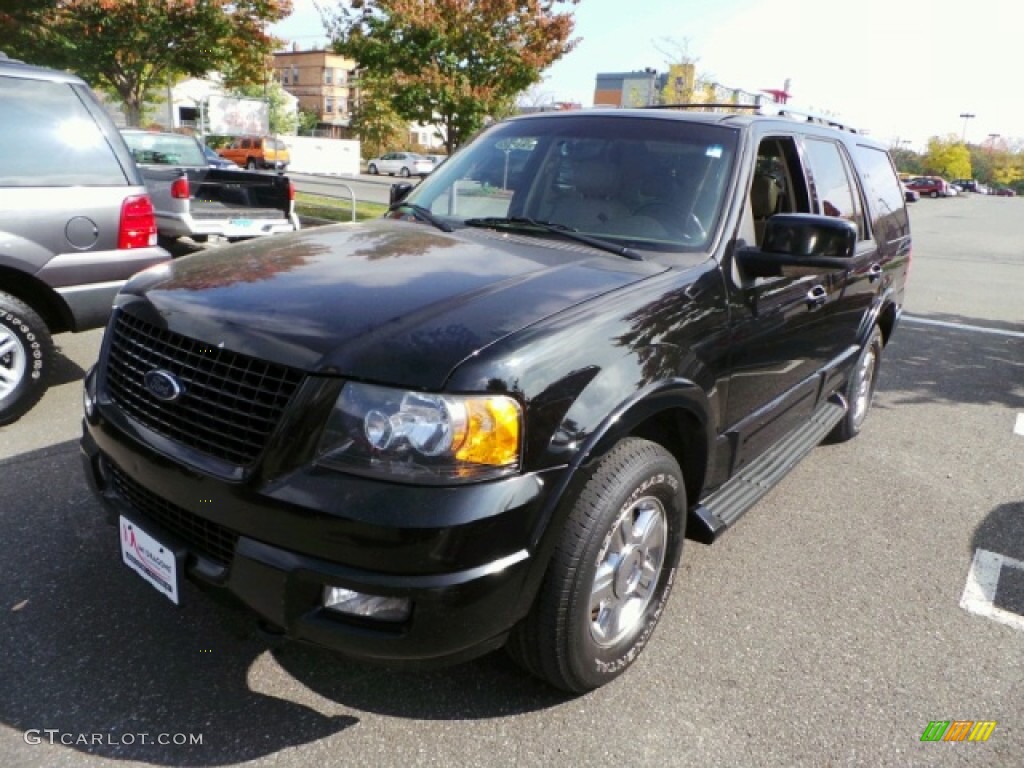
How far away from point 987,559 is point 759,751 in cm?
200

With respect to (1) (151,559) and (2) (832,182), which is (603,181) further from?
(1) (151,559)

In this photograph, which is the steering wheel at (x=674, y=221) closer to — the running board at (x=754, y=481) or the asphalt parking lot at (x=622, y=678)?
the running board at (x=754, y=481)

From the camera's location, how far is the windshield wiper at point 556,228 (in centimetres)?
285

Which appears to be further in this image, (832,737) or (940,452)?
(940,452)

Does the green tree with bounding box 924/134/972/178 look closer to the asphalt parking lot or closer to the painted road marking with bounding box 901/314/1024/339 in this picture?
the painted road marking with bounding box 901/314/1024/339

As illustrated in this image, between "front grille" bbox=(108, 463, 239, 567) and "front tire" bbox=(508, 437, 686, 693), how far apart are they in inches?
33.7

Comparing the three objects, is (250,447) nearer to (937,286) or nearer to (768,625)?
(768,625)

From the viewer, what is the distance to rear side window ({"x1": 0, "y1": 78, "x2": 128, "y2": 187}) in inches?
169

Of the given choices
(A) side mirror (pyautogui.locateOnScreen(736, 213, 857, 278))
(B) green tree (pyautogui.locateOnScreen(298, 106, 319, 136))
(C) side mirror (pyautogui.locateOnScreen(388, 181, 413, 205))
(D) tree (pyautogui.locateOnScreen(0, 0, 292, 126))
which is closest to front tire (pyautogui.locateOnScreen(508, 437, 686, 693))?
(A) side mirror (pyautogui.locateOnScreen(736, 213, 857, 278))

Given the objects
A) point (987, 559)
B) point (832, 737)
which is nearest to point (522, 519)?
point (832, 737)

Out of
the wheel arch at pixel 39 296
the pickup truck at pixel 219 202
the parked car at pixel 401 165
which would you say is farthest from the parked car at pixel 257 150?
the wheel arch at pixel 39 296

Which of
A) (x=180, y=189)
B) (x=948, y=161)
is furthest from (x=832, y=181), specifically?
(x=948, y=161)

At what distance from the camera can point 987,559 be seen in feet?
11.9

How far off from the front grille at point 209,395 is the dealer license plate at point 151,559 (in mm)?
309
